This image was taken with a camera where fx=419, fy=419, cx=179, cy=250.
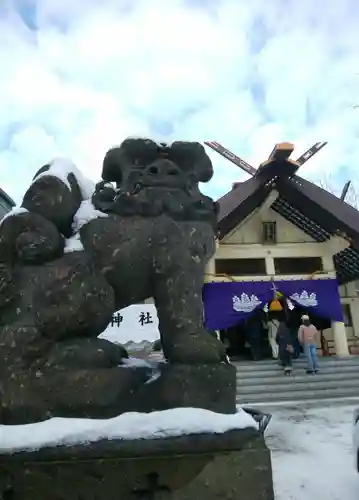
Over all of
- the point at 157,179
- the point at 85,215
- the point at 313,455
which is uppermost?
the point at 157,179

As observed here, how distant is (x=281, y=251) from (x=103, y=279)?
10.3m

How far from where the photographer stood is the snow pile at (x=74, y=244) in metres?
2.23

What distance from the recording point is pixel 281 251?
11953 millimetres

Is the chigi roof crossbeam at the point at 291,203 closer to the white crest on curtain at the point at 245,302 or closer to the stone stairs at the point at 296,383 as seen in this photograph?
the white crest on curtain at the point at 245,302

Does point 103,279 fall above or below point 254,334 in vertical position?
below

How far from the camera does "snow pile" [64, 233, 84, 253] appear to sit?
2232 millimetres

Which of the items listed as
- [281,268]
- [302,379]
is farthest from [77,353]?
[281,268]

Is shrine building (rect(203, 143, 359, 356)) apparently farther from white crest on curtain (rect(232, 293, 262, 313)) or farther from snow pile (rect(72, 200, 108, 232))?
snow pile (rect(72, 200, 108, 232))

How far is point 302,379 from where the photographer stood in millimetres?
8984

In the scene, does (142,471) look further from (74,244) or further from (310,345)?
(310,345)

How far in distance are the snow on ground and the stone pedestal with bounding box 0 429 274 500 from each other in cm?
155

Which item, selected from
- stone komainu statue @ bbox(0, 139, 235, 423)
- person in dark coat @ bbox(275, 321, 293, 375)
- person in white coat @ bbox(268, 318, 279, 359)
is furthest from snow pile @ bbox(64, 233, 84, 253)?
person in white coat @ bbox(268, 318, 279, 359)

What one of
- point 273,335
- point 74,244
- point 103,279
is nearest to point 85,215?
point 74,244

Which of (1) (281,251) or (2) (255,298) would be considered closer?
(2) (255,298)
